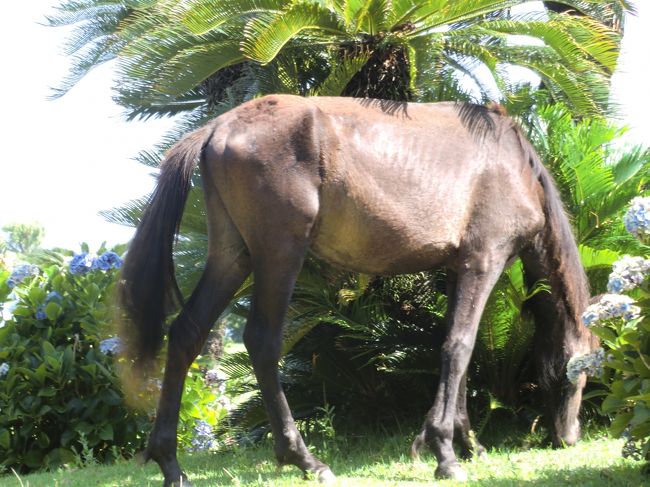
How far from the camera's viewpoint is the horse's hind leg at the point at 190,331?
4789 mm

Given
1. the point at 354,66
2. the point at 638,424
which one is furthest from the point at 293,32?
the point at 638,424

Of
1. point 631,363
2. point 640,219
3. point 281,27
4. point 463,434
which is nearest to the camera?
point 640,219

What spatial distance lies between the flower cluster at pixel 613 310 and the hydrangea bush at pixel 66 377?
11.6 ft

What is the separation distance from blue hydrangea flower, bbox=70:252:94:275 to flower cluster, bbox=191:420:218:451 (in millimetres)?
1657

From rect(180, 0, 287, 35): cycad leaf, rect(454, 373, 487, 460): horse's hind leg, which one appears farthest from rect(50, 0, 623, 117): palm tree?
rect(454, 373, 487, 460): horse's hind leg

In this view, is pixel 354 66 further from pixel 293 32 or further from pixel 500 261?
pixel 500 261

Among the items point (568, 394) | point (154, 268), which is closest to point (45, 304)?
point (154, 268)

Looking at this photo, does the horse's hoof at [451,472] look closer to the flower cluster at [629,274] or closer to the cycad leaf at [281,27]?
the flower cluster at [629,274]

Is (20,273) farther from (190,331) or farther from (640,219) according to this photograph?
(640,219)

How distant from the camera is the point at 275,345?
4820 mm

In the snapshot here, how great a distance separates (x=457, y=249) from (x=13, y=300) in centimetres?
401

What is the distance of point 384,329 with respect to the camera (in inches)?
273

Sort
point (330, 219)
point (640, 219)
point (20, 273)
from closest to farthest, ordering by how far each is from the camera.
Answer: point (640, 219)
point (330, 219)
point (20, 273)

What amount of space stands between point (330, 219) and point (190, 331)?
1.04 meters
